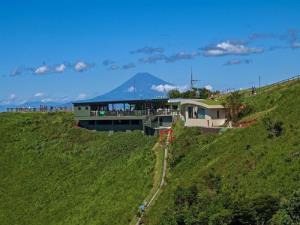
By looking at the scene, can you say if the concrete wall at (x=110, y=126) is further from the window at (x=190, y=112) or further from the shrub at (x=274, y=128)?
the shrub at (x=274, y=128)

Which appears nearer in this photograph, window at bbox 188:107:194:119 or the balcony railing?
window at bbox 188:107:194:119

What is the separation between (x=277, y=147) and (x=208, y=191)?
536 centimetres

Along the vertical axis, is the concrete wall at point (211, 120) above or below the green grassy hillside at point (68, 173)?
above

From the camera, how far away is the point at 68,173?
62.8 m

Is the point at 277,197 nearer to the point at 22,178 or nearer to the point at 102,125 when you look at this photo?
the point at 22,178

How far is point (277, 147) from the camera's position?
36.6 m

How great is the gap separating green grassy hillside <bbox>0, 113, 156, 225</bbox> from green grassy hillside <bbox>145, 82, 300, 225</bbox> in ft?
13.5

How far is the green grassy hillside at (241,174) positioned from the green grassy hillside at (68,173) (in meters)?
4.10

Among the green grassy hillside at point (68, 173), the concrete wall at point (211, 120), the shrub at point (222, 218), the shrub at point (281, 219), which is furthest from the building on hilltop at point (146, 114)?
the shrub at point (281, 219)

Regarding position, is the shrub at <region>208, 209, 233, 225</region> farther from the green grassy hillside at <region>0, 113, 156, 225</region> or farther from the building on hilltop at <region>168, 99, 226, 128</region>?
the building on hilltop at <region>168, 99, 226, 128</region>

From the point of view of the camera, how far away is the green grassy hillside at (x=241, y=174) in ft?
87.0

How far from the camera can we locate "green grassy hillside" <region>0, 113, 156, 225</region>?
47.4 metres

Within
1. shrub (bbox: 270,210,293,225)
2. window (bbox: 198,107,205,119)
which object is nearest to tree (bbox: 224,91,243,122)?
window (bbox: 198,107,205,119)

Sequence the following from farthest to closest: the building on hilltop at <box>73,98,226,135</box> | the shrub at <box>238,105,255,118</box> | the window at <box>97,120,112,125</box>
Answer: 1. the window at <box>97,120,112,125</box>
2. the building on hilltop at <box>73,98,226,135</box>
3. the shrub at <box>238,105,255,118</box>
